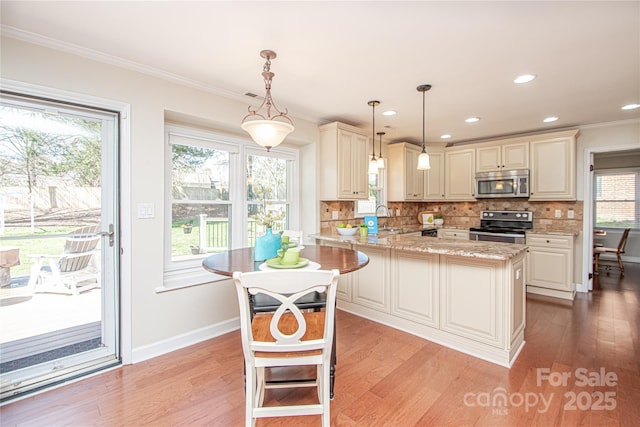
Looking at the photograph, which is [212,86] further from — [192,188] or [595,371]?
[595,371]

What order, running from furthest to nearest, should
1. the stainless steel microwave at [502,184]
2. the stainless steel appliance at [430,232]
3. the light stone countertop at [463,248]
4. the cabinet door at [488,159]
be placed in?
the stainless steel appliance at [430,232]
the cabinet door at [488,159]
the stainless steel microwave at [502,184]
the light stone countertop at [463,248]

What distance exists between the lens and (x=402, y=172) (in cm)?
488

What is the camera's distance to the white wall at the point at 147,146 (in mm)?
1998

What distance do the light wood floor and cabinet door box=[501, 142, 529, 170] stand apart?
2.45 meters

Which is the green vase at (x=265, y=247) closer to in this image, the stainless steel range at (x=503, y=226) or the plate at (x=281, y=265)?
the plate at (x=281, y=265)

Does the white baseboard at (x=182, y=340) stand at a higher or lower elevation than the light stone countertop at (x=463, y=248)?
lower

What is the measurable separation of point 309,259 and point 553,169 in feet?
13.3

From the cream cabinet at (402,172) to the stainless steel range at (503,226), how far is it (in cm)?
114

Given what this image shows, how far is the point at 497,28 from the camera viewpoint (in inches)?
72.9

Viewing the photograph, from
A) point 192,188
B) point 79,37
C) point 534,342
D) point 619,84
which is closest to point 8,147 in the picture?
point 79,37

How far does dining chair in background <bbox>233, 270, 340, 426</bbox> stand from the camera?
4.47ft

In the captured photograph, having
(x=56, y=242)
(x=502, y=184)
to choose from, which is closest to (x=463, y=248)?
(x=502, y=184)

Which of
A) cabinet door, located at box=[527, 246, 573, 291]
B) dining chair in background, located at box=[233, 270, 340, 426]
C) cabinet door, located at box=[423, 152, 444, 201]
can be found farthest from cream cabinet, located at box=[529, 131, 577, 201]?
dining chair in background, located at box=[233, 270, 340, 426]

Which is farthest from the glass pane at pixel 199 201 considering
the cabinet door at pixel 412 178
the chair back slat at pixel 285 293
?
the cabinet door at pixel 412 178
